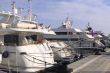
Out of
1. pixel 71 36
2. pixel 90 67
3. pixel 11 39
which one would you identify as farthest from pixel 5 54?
pixel 71 36

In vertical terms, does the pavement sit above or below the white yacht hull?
below

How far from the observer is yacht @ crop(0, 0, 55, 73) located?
88.6ft

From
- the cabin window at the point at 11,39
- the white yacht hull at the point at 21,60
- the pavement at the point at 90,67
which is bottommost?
the pavement at the point at 90,67

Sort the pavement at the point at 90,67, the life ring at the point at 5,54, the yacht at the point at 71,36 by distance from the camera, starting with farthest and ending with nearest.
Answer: the yacht at the point at 71,36, the life ring at the point at 5,54, the pavement at the point at 90,67

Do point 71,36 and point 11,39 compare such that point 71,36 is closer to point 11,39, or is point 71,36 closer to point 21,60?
point 11,39

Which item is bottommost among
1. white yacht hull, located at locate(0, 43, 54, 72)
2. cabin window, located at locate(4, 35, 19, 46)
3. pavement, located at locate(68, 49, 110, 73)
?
pavement, located at locate(68, 49, 110, 73)

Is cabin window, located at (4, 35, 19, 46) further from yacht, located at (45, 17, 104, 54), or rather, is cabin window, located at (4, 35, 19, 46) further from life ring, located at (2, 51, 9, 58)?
yacht, located at (45, 17, 104, 54)

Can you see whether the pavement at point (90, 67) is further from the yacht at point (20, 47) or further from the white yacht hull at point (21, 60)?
the white yacht hull at point (21, 60)

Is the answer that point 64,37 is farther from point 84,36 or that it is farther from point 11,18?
point 11,18

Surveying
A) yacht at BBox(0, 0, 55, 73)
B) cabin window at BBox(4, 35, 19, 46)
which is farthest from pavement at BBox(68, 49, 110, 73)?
cabin window at BBox(4, 35, 19, 46)

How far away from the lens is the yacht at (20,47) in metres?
27.0

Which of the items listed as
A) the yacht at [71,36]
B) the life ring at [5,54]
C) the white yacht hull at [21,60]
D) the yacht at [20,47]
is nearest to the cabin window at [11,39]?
the yacht at [20,47]

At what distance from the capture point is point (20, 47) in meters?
27.2

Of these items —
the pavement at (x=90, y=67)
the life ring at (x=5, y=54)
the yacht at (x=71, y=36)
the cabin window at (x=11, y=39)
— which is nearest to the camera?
the pavement at (x=90, y=67)
